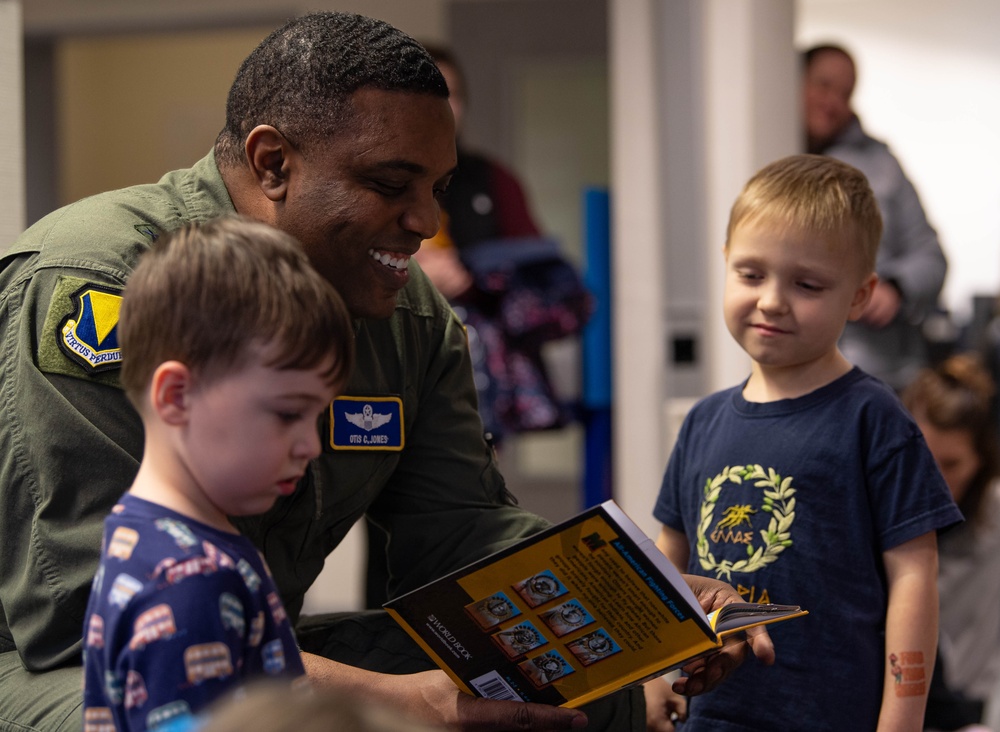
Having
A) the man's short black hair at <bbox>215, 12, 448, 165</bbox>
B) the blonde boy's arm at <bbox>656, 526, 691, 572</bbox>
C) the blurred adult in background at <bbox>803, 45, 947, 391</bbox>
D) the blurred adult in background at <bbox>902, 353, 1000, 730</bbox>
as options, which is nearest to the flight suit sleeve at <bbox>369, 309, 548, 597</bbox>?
the blonde boy's arm at <bbox>656, 526, 691, 572</bbox>

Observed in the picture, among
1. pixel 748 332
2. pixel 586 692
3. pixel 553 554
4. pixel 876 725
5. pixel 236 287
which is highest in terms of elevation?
pixel 236 287

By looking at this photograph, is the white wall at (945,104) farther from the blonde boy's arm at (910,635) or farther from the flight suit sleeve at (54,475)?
the flight suit sleeve at (54,475)

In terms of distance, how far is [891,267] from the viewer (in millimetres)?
2996

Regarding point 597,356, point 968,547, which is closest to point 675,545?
point 968,547

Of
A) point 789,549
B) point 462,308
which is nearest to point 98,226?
point 789,549

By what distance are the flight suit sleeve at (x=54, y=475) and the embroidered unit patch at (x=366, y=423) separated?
0.36 metres

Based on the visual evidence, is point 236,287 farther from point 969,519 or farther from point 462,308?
point 969,519

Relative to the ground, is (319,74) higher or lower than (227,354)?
higher

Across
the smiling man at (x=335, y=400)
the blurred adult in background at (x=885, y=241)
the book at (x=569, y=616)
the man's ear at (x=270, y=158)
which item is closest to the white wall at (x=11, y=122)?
the smiling man at (x=335, y=400)

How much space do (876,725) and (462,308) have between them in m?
1.77

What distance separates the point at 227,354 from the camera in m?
0.99

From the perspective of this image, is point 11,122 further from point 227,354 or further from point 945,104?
point 945,104

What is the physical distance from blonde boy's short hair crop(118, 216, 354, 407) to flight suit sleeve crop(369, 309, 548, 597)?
2.44 feet

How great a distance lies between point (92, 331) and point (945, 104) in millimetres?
5874
